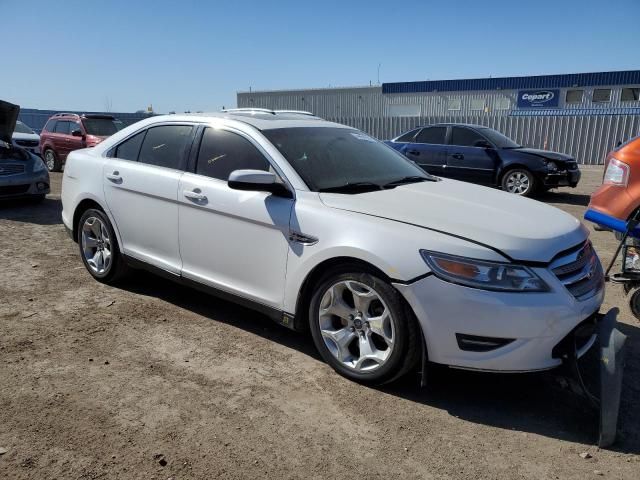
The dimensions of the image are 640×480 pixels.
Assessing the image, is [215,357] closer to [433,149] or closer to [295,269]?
[295,269]

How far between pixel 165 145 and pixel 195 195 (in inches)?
30.2

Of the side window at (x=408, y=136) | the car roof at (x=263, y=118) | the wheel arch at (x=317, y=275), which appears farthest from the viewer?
the side window at (x=408, y=136)

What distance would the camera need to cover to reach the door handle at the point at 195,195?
12.8ft

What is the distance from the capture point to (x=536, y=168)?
36.0 ft

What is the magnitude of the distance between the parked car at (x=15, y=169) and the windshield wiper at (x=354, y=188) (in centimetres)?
779

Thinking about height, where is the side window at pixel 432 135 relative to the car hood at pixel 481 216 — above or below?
above

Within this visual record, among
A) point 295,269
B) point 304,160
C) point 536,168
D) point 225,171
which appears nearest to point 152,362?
point 295,269

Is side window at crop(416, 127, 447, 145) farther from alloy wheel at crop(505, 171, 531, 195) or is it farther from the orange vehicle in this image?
the orange vehicle

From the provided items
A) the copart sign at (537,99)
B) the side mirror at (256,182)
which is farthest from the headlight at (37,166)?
the copart sign at (537,99)

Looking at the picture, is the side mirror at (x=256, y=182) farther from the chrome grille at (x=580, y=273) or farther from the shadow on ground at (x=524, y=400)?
the chrome grille at (x=580, y=273)

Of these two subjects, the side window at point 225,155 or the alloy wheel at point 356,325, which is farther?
the side window at point 225,155

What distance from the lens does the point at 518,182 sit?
11.2m

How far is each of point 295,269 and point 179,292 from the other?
1994 millimetres

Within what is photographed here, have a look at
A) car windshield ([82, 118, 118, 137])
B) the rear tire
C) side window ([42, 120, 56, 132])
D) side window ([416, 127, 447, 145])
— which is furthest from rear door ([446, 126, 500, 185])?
side window ([42, 120, 56, 132])
